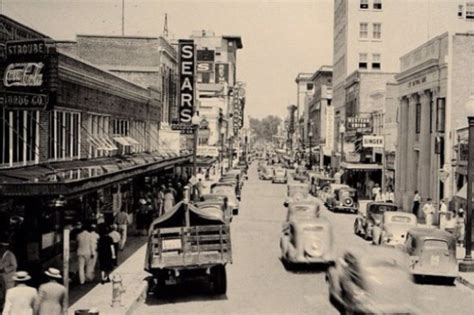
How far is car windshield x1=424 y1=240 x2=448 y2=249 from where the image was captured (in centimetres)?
2136

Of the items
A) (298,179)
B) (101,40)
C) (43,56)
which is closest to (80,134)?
(43,56)

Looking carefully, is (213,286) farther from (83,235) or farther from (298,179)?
(298,179)

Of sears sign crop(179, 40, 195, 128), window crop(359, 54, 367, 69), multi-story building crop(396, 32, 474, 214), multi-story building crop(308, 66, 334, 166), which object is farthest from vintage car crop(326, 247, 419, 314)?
multi-story building crop(308, 66, 334, 166)

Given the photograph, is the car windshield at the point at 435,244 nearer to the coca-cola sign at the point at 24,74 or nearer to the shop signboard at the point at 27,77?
the shop signboard at the point at 27,77

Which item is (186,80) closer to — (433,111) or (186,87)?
(186,87)

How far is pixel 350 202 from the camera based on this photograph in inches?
1837

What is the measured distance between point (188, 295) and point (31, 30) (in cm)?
848

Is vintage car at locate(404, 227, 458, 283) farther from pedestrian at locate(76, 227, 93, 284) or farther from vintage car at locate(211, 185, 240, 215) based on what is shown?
vintage car at locate(211, 185, 240, 215)

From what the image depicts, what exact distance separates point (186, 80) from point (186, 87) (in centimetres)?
74

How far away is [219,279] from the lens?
19094 millimetres

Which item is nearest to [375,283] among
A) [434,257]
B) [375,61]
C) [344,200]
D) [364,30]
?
[434,257]

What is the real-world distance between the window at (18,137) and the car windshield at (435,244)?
11028mm

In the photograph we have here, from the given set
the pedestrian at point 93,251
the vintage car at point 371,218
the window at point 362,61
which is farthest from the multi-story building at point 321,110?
A: the pedestrian at point 93,251

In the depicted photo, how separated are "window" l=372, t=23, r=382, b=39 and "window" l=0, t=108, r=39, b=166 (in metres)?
66.1
